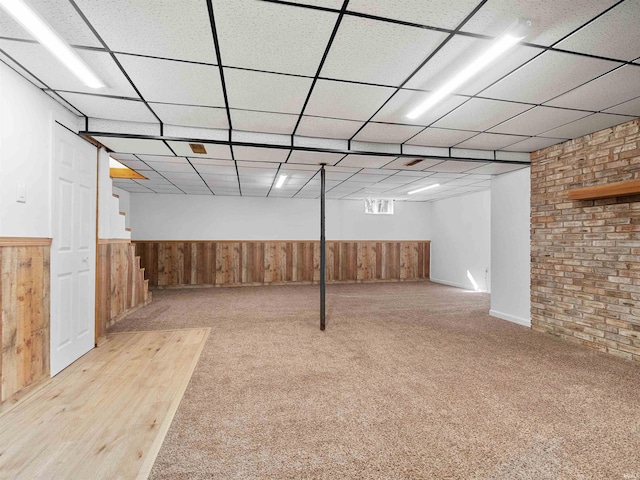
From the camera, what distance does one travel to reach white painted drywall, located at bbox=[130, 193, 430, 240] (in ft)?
26.1

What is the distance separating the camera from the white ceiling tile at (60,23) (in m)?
1.69

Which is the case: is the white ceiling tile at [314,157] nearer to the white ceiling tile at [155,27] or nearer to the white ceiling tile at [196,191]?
the white ceiling tile at [155,27]

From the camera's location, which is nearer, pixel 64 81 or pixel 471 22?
pixel 471 22

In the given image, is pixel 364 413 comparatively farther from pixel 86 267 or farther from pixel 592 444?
pixel 86 267

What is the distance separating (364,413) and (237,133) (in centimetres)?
323

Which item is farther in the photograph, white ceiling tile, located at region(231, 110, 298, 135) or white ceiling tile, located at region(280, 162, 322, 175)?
white ceiling tile, located at region(280, 162, 322, 175)

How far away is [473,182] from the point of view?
20.6ft

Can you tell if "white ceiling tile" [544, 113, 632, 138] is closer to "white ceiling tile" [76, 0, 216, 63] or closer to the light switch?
"white ceiling tile" [76, 0, 216, 63]

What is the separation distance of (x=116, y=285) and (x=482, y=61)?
5.25 meters

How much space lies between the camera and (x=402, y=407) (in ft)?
7.38

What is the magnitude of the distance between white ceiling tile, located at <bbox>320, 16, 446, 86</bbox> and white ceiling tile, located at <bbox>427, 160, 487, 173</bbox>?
2.58 m

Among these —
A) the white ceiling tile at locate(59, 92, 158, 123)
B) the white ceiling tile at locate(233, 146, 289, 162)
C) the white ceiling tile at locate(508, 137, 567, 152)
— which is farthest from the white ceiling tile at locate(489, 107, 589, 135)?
the white ceiling tile at locate(59, 92, 158, 123)

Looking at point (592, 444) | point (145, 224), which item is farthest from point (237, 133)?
point (145, 224)

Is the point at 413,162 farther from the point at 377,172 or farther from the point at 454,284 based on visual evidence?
the point at 454,284
